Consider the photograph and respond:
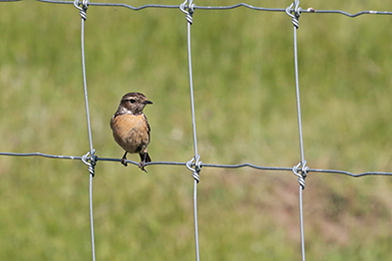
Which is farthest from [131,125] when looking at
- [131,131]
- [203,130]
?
[203,130]

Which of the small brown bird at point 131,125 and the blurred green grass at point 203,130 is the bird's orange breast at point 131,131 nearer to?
the small brown bird at point 131,125

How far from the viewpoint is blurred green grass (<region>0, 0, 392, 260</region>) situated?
197 inches

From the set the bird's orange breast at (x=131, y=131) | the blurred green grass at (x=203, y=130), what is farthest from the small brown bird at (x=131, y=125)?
the blurred green grass at (x=203, y=130)

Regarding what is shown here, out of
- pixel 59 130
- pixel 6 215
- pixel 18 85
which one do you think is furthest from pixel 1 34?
pixel 6 215

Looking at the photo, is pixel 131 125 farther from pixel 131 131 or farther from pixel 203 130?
pixel 203 130

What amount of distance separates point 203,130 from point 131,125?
2666mm

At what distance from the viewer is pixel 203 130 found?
258 inches

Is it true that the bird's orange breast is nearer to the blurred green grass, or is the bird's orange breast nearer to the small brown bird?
the small brown bird

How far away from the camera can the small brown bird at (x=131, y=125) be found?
12.9ft

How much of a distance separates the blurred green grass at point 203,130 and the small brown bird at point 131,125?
4.05ft

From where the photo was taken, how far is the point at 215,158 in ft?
19.6

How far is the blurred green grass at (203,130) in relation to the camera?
4992mm

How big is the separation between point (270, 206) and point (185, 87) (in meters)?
2.43

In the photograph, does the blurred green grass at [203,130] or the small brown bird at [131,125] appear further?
the blurred green grass at [203,130]
